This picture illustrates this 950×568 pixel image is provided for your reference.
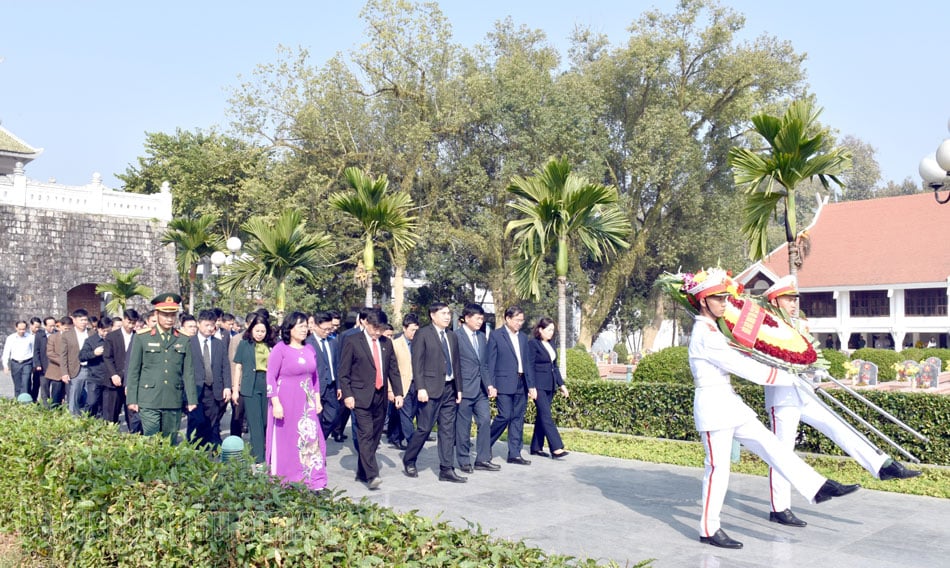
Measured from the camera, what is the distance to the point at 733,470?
8836 mm

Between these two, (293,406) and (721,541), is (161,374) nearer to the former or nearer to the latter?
(293,406)

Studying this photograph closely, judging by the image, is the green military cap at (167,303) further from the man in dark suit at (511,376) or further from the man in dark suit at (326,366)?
the man in dark suit at (511,376)

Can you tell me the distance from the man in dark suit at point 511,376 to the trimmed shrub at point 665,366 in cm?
501

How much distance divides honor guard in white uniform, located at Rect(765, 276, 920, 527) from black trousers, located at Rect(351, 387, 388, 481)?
3606mm

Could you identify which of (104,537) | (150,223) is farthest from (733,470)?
(150,223)

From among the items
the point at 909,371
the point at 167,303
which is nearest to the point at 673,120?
the point at 909,371

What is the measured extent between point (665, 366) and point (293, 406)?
840 cm

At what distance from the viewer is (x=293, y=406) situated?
766cm

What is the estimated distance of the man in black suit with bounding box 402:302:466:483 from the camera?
8.72 m

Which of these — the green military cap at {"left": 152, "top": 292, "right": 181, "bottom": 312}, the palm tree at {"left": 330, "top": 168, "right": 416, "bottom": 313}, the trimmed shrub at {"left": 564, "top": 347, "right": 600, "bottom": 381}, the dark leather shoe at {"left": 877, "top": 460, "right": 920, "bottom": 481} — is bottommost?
the dark leather shoe at {"left": 877, "top": 460, "right": 920, "bottom": 481}

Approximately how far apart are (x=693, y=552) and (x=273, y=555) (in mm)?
3142

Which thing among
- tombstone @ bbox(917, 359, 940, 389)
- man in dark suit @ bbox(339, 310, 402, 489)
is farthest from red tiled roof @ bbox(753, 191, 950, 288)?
man in dark suit @ bbox(339, 310, 402, 489)

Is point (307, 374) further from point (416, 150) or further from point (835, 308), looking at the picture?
point (835, 308)

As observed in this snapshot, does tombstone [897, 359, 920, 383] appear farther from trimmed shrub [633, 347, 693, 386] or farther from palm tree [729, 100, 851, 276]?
palm tree [729, 100, 851, 276]
